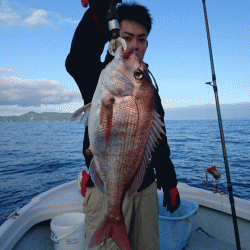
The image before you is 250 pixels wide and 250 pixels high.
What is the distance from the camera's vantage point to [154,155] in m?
2.65

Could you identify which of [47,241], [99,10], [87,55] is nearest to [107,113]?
[87,55]

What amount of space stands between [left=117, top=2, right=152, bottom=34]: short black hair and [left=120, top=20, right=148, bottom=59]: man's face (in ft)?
0.23

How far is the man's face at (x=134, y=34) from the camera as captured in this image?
2.57 m

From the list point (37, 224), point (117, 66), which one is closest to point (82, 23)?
point (117, 66)

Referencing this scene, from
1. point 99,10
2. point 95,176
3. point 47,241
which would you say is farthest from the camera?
point 47,241

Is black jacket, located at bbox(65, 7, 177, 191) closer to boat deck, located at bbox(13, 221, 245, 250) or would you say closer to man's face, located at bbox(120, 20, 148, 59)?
man's face, located at bbox(120, 20, 148, 59)

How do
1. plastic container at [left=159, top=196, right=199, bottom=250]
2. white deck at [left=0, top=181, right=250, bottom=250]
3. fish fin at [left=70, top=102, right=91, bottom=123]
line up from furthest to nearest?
1. white deck at [left=0, top=181, right=250, bottom=250]
2. plastic container at [left=159, top=196, right=199, bottom=250]
3. fish fin at [left=70, top=102, right=91, bottom=123]

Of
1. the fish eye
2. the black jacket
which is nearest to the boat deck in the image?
the black jacket

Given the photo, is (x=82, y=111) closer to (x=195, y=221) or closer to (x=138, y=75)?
(x=138, y=75)

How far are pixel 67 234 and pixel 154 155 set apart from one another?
2151 mm

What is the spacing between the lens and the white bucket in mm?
3387

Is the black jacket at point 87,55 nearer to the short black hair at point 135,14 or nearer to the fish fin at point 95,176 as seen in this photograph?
the fish fin at point 95,176

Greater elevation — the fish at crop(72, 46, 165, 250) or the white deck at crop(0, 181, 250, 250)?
the fish at crop(72, 46, 165, 250)

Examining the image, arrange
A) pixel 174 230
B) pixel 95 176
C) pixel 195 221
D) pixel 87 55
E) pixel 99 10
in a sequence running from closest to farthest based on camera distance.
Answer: pixel 95 176 < pixel 99 10 < pixel 87 55 < pixel 174 230 < pixel 195 221
